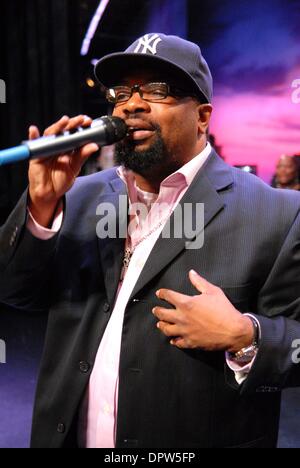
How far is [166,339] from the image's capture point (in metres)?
0.90

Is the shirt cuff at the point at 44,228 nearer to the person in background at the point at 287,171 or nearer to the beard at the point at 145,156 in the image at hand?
the beard at the point at 145,156

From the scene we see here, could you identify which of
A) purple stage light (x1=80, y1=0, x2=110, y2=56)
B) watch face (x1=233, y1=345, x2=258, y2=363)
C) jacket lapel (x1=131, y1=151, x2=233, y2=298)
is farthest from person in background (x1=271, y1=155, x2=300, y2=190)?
watch face (x1=233, y1=345, x2=258, y2=363)

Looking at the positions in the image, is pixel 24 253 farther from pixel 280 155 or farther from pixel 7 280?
pixel 280 155

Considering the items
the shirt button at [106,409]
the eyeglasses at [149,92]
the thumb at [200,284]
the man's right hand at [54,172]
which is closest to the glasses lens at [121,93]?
the eyeglasses at [149,92]

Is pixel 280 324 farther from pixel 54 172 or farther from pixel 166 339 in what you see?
pixel 54 172

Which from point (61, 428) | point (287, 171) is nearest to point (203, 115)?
point (61, 428)

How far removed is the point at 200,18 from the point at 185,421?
2713 millimetres

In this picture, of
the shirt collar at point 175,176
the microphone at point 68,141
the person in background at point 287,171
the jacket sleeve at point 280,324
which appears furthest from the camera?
the person in background at point 287,171

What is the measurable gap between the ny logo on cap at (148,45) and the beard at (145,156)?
15 centimetres

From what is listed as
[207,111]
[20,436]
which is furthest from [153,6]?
[20,436]

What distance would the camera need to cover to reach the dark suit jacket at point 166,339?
2.92 feet

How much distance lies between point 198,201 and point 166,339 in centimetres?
28

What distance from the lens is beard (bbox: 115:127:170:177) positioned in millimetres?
892

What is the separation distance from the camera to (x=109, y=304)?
93cm
